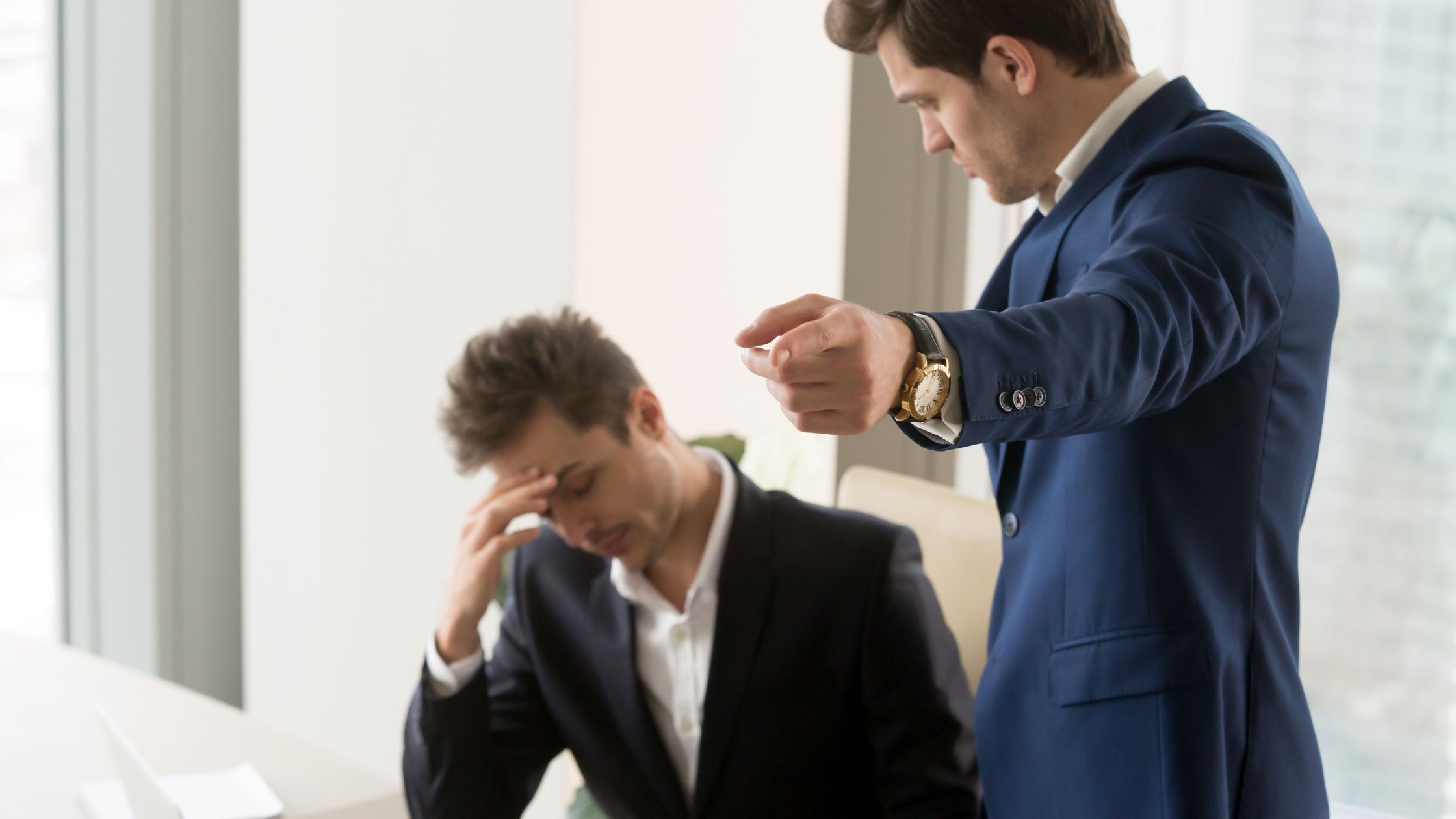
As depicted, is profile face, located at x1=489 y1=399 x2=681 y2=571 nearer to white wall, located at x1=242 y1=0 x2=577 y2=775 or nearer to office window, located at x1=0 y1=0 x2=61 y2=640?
white wall, located at x1=242 y1=0 x2=577 y2=775

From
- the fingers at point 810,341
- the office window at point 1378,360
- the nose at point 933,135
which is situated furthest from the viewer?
the office window at point 1378,360

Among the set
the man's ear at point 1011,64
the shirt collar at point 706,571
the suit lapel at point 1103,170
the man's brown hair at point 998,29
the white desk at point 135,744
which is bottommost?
the white desk at point 135,744

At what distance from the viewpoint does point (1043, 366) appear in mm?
671

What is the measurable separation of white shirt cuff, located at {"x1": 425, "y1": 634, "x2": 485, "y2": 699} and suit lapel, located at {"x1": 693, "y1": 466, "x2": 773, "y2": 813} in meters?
0.31

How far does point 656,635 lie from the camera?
1547mm

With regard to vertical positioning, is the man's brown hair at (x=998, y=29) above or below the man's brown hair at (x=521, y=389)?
above

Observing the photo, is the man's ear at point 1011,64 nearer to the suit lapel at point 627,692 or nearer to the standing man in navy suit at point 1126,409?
the standing man in navy suit at point 1126,409

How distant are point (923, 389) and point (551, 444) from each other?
3.18ft

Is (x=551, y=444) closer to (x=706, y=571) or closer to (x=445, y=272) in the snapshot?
(x=706, y=571)

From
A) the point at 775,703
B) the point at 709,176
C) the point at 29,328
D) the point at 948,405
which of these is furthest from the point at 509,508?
the point at 29,328

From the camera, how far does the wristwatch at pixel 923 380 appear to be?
25.3 inches

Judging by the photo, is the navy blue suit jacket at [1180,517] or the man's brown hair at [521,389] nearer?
the navy blue suit jacket at [1180,517]

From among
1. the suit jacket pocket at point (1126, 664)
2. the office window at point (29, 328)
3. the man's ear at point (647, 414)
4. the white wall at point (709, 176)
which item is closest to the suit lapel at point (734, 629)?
the man's ear at point (647, 414)

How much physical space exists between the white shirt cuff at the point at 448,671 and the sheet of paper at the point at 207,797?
0.23 m
